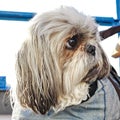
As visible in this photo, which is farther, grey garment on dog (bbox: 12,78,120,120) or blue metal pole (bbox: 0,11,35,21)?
blue metal pole (bbox: 0,11,35,21)

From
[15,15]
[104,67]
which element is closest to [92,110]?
[104,67]

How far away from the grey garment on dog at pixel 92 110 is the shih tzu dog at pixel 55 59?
0.20 feet

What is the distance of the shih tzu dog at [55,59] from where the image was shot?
56.4 inches

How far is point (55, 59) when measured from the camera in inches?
56.6

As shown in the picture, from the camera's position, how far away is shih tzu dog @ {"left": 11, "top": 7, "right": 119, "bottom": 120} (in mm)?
1433

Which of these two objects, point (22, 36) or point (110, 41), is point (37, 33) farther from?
point (110, 41)

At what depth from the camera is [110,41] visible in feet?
6.89

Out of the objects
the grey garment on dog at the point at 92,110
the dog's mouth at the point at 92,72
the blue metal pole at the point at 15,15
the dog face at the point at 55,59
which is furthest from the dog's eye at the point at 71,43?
the blue metal pole at the point at 15,15

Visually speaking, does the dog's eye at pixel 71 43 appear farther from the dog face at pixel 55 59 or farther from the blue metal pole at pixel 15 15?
the blue metal pole at pixel 15 15

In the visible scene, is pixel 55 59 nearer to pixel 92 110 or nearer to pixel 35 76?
pixel 35 76

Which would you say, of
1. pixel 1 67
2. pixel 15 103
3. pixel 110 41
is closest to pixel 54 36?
pixel 15 103

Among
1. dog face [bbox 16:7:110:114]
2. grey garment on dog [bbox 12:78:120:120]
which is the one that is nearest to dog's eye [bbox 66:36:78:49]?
dog face [bbox 16:7:110:114]

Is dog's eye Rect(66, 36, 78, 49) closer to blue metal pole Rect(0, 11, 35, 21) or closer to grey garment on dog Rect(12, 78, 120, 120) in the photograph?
grey garment on dog Rect(12, 78, 120, 120)

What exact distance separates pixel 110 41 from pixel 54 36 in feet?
2.32
